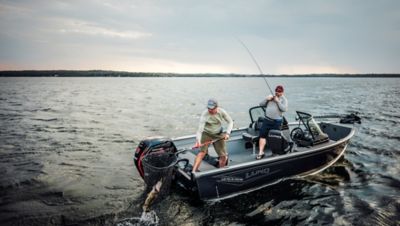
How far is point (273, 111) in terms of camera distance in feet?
24.7

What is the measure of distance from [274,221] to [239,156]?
266cm

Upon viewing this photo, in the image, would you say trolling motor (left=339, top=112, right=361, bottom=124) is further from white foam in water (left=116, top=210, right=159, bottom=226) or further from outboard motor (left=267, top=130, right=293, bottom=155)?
white foam in water (left=116, top=210, right=159, bottom=226)

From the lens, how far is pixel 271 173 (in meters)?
7.44

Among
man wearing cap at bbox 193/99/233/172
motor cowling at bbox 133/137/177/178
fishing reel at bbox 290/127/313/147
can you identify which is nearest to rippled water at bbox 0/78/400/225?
motor cowling at bbox 133/137/177/178

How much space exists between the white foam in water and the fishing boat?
0.85m

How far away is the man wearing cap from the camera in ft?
21.4

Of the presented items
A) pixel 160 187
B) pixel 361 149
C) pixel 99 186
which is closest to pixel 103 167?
pixel 99 186

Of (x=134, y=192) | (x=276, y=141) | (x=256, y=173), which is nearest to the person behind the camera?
(x=256, y=173)

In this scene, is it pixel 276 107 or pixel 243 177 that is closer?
pixel 243 177

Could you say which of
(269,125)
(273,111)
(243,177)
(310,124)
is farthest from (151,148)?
(310,124)

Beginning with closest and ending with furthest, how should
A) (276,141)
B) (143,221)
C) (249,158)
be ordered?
(143,221)
(276,141)
(249,158)

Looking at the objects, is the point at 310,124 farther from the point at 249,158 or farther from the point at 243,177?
the point at 243,177

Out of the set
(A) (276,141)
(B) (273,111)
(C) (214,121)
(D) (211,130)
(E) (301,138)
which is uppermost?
(B) (273,111)

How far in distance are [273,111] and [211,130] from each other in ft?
6.31
